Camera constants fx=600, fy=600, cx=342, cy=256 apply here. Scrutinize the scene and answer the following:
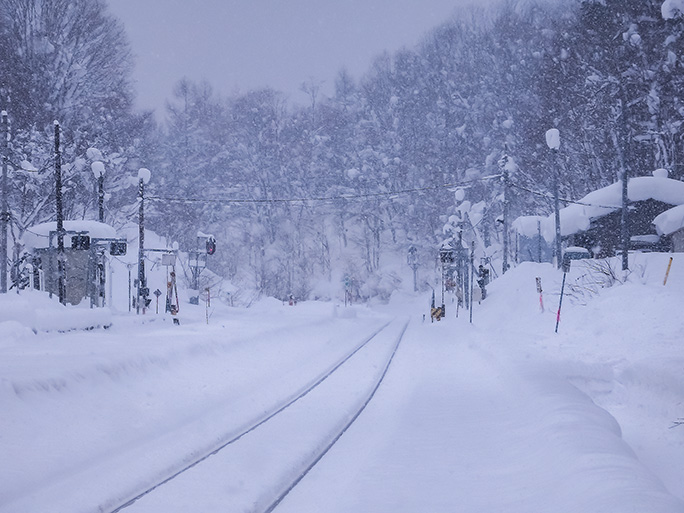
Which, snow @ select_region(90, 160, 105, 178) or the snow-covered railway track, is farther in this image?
snow @ select_region(90, 160, 105, 178)

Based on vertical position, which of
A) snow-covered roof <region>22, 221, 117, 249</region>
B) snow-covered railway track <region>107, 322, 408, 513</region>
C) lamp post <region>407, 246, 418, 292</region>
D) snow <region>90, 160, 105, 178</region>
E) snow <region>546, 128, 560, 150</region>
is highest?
snow <region>546, 128, 560, 150</region>

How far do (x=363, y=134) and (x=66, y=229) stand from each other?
128ft

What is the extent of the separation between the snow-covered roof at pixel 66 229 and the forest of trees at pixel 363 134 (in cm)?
123

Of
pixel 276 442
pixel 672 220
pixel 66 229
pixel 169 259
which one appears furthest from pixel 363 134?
pixel 276 442

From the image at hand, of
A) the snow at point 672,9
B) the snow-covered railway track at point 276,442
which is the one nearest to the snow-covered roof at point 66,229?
the snow-covered railway track at point 276,442

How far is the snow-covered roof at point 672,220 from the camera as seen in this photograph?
25.7 m

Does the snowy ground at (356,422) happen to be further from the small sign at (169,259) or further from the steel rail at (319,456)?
the small sign at (169,259)

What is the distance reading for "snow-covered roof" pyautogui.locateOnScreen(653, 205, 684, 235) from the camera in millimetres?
25656

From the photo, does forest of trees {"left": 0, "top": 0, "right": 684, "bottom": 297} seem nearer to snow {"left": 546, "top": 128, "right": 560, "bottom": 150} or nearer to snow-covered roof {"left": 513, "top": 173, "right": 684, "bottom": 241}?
snow-covered roof {"left": 513, "top": 173, "right": 684, "bottom": 241}

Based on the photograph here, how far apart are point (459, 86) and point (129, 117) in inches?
1168

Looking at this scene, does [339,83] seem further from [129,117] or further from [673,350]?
[673,350]

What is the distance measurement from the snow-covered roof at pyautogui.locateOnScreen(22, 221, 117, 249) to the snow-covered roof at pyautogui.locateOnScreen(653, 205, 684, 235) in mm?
24505

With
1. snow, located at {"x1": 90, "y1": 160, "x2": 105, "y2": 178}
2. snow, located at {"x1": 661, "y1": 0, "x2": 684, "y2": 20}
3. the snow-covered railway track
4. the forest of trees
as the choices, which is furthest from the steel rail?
snow, located at {"x1": 661, "y1": 0, "x2": 684, "y2": 20}

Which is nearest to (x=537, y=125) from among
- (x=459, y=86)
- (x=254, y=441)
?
(x=459, y=86)
